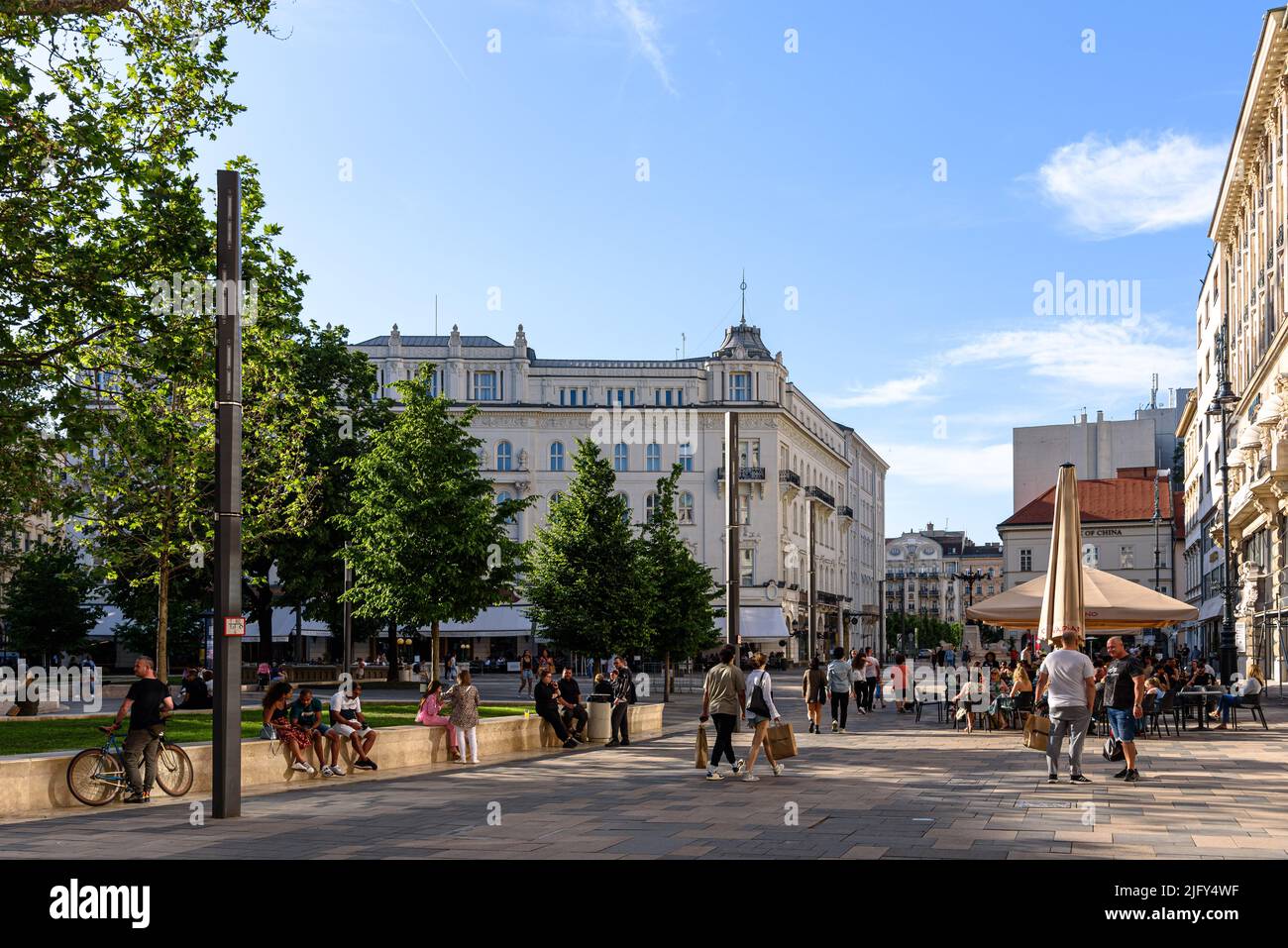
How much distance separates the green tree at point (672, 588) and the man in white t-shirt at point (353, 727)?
2388cm

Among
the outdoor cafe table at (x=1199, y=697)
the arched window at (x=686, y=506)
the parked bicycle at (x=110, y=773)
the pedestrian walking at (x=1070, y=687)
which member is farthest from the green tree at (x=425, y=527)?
the arched window at (x=686, y=506)

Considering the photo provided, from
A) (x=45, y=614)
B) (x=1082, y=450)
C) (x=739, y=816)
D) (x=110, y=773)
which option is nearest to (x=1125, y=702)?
(x=739, y=816)

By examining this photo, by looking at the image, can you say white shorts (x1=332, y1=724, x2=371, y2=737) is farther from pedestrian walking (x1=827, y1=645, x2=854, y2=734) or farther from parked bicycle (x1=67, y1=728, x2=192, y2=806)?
pedestrian walking (x1=827, y1=645, x2=854, y2=734)

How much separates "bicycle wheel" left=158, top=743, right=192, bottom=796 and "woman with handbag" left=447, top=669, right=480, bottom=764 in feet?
17.5

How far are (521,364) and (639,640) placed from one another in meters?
40.3

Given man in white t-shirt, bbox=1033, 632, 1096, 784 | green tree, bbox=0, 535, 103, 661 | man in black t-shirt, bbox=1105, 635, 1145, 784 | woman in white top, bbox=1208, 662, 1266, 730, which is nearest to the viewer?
man in white t-shirt, bbox=1033, 632, 1096, 784

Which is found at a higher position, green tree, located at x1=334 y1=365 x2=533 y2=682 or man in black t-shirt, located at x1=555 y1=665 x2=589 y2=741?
green tree, located at x1=334 y1=365 x2=533 y2=682

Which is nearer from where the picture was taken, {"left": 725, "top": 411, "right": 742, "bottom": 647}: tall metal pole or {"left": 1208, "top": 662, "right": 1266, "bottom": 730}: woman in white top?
{"left": 1208, "top": 662, "right": 1266, "bottom": 730}: woman in white top

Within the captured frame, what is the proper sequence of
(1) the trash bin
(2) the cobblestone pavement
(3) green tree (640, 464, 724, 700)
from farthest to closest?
1. (3) green tree (640, 464, 724, 700)
2. (1) the trash bin
3. (2) the cobblestone pavement

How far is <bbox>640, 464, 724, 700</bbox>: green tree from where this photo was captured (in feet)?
143

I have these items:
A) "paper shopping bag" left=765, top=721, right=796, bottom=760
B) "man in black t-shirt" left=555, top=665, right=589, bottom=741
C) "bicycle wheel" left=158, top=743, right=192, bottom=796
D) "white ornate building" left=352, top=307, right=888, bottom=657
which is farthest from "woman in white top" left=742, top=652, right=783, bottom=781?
"white ornate building" left=352, top=307, right=888, bottom=657

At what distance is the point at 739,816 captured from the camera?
12.8 meters
